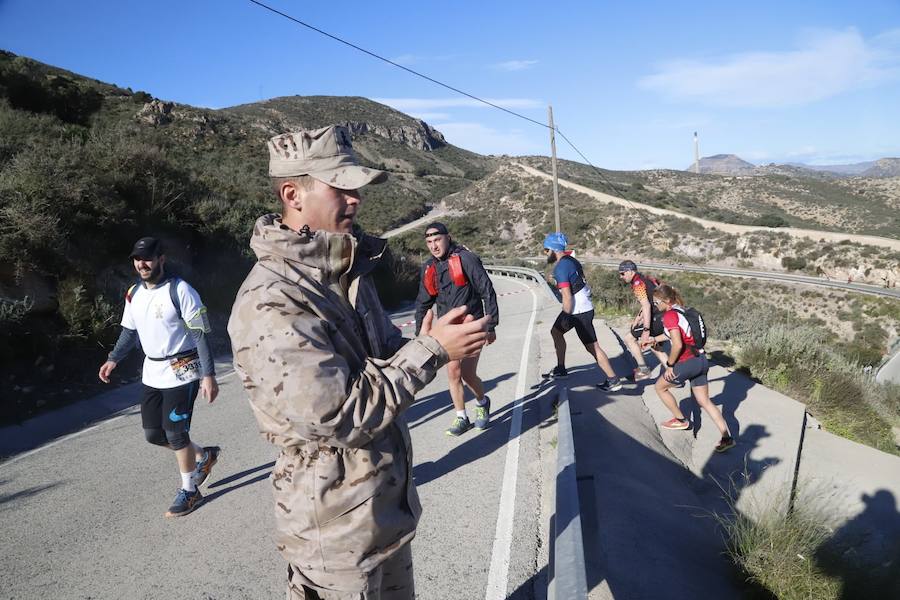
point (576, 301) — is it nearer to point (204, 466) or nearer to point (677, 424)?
point (677, 424)

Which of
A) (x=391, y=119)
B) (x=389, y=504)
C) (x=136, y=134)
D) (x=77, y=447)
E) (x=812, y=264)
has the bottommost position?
(x=812, y=264)

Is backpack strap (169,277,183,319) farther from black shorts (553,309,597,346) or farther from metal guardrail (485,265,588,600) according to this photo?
black shorts (553,309,597,346)

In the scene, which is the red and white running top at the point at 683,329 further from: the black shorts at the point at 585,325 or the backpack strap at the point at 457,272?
the backpack strap at the point at 457,272

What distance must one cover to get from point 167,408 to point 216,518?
941 mm

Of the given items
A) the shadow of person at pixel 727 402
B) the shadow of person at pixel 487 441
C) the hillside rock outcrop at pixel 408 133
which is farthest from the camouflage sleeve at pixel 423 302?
the hillside rock outcrop at pixel 408 133

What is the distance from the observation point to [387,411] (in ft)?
5.29

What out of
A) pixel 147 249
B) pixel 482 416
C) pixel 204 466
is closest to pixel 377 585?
pixel 147 249

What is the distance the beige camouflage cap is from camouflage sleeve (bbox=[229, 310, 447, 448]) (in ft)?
1.60

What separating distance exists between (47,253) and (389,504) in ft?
32.1

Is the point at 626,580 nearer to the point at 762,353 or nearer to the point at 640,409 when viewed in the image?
the point at 640,409

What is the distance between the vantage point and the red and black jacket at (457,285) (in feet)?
18.9

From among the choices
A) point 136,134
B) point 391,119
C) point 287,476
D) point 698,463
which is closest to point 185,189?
point 136,134

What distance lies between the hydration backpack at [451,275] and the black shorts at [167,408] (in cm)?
259

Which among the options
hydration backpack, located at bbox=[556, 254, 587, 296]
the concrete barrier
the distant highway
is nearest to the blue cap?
hydration backpack, located at bbox=[556, 254, 587, 296]
